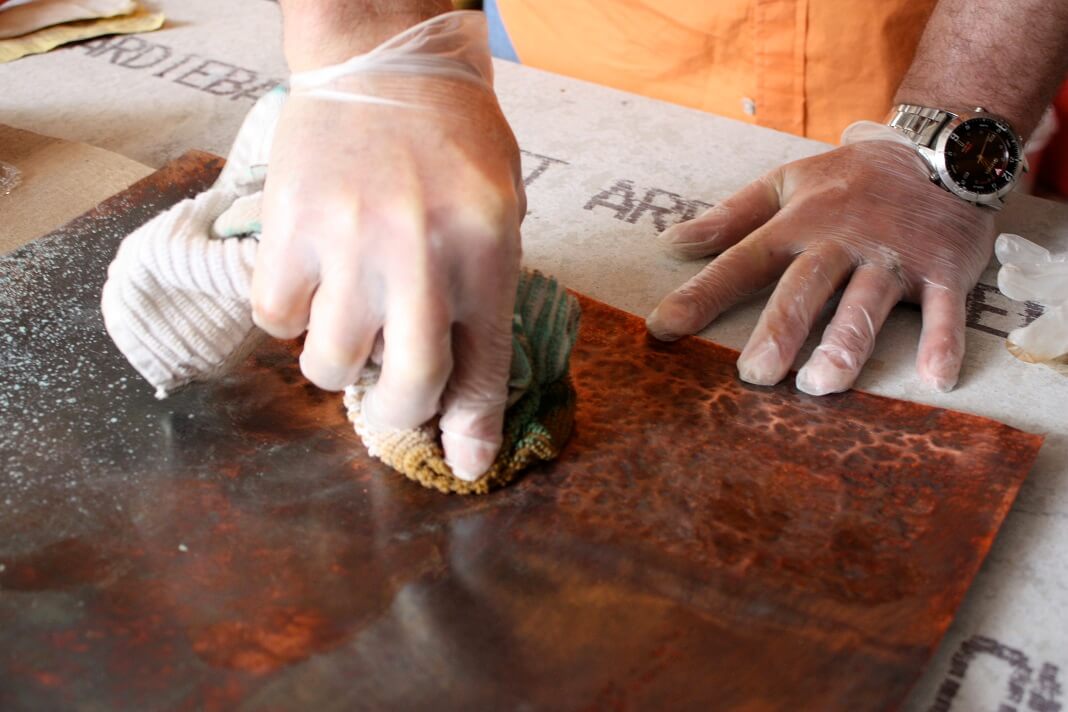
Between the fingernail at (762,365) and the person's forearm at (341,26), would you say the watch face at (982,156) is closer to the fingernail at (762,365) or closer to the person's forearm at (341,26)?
the fingernail at (762,365)

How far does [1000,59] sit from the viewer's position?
54.5 inches

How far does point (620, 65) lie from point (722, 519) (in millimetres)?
1108

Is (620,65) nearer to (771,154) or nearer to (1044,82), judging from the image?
(771,154)

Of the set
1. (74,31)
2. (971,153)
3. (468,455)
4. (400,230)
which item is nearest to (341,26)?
(400,230)

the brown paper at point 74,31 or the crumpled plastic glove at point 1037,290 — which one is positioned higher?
the brown paper at point 74,31

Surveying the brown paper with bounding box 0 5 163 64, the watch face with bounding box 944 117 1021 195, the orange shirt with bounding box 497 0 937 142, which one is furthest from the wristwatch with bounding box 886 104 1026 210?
the brown paper with bounding box 0 5 163 64

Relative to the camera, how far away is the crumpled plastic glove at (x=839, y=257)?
1.13 metres

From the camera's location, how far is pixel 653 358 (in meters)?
1.14

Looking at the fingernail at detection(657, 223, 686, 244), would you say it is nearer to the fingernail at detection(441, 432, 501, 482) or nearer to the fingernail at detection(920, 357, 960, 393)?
the fingernail at detection(920, 357, 960, 393)

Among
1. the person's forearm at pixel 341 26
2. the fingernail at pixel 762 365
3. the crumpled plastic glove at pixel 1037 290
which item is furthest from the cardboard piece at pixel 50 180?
the crumpled plastic glove at pixel 1037 290

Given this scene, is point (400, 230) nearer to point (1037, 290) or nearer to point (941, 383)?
point (941, 383)

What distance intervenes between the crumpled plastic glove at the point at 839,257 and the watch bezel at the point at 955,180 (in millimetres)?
14

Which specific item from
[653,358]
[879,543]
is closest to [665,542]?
[879,543]

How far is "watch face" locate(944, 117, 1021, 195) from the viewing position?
1.32m
